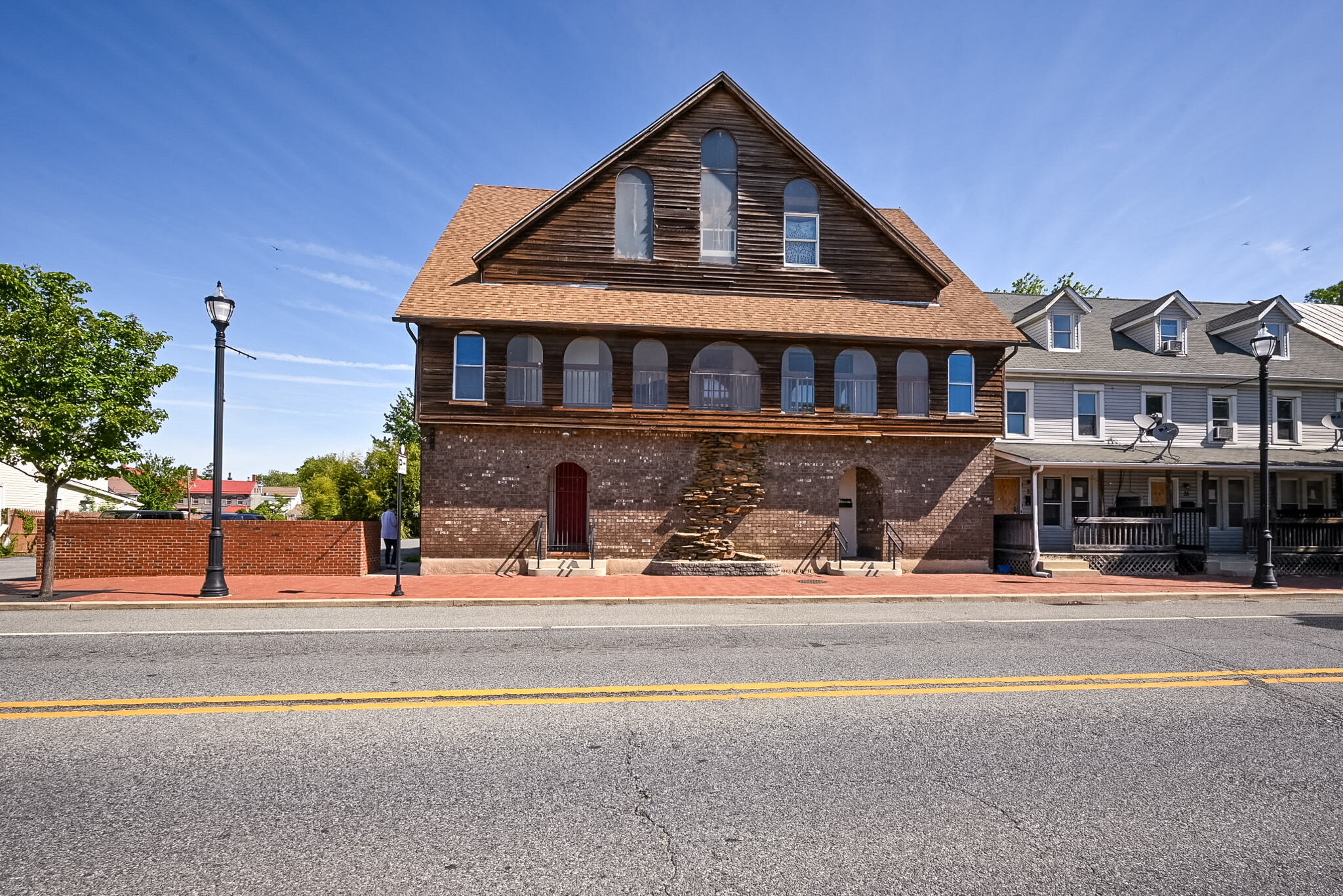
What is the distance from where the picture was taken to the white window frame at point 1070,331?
2350 cm

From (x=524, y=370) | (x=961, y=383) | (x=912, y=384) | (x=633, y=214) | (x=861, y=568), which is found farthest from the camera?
A: (x=633, y=214)

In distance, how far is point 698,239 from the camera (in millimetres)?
18828

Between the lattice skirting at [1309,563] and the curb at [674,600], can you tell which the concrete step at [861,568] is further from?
the lattice skirting at [1309,563]

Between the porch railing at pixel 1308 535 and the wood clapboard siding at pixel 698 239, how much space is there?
1128cm

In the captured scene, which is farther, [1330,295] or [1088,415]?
[1330,295]

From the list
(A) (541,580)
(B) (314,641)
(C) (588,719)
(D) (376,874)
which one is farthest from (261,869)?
(A) (541,580)

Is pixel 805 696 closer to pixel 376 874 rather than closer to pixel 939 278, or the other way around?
pixel 376 874

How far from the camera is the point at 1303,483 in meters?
24.3

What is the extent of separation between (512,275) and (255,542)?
863 centimetres

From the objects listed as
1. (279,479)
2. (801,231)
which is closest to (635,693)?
(801,231)

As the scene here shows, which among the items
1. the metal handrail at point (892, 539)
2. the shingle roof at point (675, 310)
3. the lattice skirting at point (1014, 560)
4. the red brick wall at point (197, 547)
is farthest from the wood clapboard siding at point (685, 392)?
the red brick wall at point (197, 547)

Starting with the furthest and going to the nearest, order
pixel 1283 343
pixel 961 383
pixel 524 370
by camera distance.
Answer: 1. pixel 1283 343
2. pixel 961 383
3. pixel 524 370

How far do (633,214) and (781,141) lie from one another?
178 inches

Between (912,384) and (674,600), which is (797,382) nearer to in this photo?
(912,384)
